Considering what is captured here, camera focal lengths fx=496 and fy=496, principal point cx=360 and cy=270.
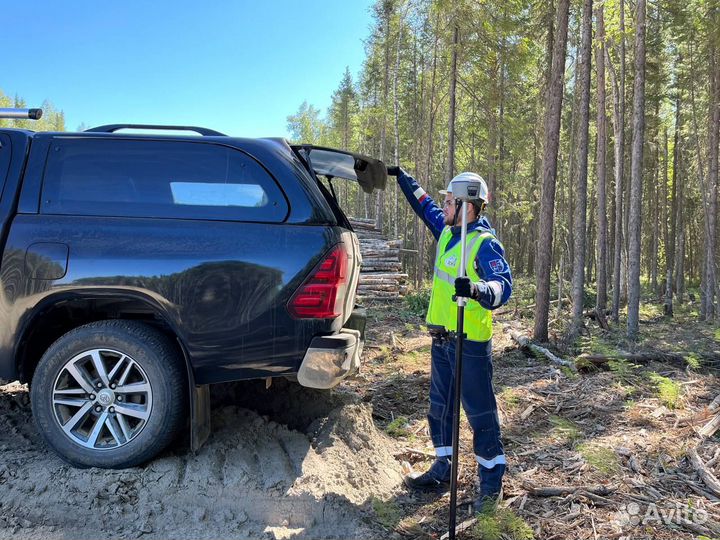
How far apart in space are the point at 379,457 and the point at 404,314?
9188 millimetres

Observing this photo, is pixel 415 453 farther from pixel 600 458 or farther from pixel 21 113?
pixel 21 113

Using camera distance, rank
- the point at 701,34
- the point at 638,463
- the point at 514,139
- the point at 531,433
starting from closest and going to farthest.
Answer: the point at 638,463 < the point at 531,433 < the point at 701,34 < the point at 514,139

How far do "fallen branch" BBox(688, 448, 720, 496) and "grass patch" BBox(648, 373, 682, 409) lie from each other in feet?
4.86

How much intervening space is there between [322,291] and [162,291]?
3.48 ft

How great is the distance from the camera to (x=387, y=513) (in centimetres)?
351

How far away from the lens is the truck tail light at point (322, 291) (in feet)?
10.8

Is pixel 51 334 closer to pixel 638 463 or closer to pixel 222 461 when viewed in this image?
pixel 222 461

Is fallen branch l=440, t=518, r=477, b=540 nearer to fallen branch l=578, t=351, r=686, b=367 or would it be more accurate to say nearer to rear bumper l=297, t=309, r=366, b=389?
rear bumper l=297, t=309, r=366, b=389

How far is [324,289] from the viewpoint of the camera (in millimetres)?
3324

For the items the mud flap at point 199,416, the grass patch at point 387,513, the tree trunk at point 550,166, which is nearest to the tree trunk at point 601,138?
the tree trunk at point 550,166

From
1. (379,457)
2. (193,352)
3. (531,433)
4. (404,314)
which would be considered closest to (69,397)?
(193,352)

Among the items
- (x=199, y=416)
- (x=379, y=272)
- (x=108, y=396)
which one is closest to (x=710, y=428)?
(x=199, y=416)

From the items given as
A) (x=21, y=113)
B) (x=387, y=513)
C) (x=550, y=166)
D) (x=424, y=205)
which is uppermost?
(x=550, y=166)

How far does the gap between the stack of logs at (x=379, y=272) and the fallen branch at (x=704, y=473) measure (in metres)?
10.9
